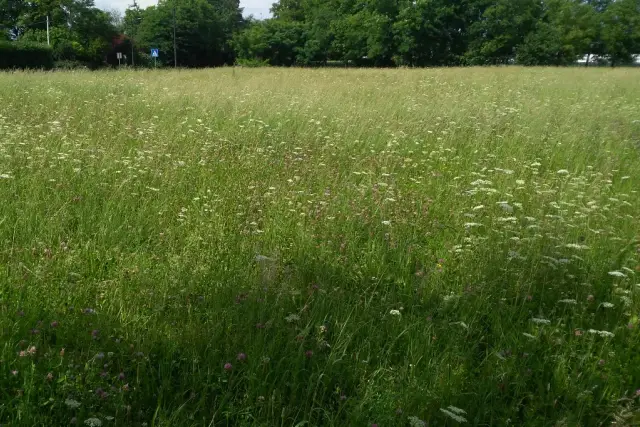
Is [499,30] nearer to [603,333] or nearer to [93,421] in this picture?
[603,333]

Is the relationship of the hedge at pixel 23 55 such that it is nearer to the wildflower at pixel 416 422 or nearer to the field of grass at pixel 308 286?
the field of grass at pixel 308 286

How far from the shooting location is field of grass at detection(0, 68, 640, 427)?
2270 mm

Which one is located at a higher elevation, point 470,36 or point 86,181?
point 470,36

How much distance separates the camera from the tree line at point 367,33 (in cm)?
4803

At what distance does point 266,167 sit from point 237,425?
3505mm

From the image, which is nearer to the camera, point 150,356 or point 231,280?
point 150,356

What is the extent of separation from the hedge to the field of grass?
30.8 m

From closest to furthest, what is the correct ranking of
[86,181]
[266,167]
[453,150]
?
1. [86,181]
2. [266,167]
3. [453,150]

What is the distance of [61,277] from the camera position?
301 cm

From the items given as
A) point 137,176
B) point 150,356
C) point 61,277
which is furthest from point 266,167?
point 150,356

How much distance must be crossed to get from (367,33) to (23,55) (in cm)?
2954

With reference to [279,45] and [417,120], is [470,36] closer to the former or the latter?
[279,45]

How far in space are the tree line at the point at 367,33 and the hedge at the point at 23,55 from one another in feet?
21.7

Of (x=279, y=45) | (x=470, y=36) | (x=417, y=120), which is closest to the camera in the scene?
(x=417, y=120)
